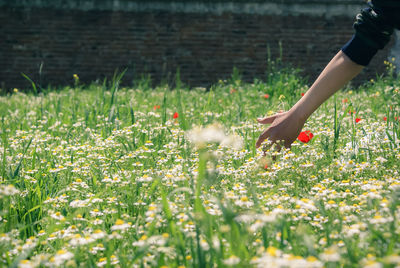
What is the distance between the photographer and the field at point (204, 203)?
1.34m

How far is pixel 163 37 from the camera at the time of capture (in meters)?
9.66

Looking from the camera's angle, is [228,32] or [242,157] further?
[228,32]

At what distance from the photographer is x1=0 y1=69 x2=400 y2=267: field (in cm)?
134

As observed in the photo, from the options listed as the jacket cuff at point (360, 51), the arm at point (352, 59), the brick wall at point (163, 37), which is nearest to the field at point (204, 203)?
the arm at point (352, 59)

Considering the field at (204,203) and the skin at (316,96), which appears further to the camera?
the skin at (316,96)

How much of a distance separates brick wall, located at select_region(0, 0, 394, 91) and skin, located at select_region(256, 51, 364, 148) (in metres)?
7.57

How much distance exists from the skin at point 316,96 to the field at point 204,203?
0.11 m

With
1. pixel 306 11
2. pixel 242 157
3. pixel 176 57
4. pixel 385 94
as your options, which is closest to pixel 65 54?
pixel 176 57

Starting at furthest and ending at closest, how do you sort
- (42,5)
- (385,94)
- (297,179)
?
(42,5), (385,94), (297,179)

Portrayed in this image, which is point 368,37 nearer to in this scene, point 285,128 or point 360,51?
point 360,51

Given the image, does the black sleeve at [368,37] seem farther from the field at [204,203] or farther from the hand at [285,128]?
the field at [204,203]

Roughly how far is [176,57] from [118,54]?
4.43 ft

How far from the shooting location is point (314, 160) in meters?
2.41

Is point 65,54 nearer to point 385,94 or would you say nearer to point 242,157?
point 385,94
